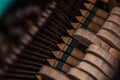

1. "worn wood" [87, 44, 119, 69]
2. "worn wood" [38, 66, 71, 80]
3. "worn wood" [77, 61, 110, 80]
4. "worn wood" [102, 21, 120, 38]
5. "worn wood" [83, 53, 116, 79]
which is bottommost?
"worn wood" [38, 66, 71, 80]

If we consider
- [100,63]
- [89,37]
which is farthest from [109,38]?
[100,63]

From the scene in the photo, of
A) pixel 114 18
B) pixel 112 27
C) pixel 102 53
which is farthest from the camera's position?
pixel 114 18

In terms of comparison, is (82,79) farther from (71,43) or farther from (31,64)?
(71,43)

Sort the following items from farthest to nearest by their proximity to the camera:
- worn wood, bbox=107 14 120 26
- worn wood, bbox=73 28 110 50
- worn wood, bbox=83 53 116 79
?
worn wood, bbox=107 14 120 26 < worn wood, bbox=73 28 110 50 < worn wood, bbox=83 53 116 79

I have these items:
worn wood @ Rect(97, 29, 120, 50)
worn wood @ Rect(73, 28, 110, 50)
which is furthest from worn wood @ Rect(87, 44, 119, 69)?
worn wood @ Rect(97, 29, 120, 50)

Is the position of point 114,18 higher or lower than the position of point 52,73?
higher

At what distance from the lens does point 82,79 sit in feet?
22.6

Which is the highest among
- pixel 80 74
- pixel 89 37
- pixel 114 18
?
pixel 114 18

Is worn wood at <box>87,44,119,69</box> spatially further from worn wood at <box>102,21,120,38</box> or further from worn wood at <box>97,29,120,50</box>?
worn wood at <box>102,21,120,38</box>

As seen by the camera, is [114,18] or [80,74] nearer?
[80,74]

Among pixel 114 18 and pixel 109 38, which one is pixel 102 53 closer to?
pixel 109 38

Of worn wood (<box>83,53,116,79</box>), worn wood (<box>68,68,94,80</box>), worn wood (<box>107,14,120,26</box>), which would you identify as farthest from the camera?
worn wood (<box>107,14,120,26</box>)

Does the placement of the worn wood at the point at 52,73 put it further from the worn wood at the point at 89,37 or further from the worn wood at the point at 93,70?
the worn wood at the point at 89,37

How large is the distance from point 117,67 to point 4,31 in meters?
4.28
